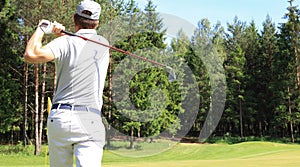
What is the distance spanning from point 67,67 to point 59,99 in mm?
241

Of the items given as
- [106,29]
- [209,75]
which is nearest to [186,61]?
[209,75]

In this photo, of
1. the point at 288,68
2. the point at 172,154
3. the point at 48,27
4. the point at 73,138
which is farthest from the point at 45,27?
the point at 288,68

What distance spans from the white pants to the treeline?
1211cm

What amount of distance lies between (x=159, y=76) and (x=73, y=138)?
1955 centimetres

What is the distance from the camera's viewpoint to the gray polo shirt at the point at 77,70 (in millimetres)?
2771

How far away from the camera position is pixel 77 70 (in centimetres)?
280

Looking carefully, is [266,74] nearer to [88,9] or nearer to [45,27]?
[88,9]

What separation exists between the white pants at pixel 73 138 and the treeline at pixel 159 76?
1211cm

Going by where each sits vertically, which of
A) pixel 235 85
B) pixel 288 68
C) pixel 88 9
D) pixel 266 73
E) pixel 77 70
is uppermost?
pixel 266 73

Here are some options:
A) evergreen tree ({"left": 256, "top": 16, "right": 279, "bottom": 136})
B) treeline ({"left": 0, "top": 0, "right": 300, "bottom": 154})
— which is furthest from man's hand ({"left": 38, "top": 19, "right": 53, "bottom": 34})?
evergreen tree ({"left": 256, "top": 16, "right": 279, "bottom": 136})

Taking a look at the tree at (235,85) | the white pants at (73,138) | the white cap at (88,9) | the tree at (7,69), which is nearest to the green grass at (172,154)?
the tree at (7,69)

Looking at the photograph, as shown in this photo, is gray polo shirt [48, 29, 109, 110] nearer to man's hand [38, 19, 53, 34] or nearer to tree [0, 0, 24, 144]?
man's hand [38, 19, 53, 34]

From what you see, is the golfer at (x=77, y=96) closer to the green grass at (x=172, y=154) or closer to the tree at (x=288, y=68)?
the green grass at (x=172, y=154)

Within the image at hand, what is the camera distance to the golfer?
9.03ft
